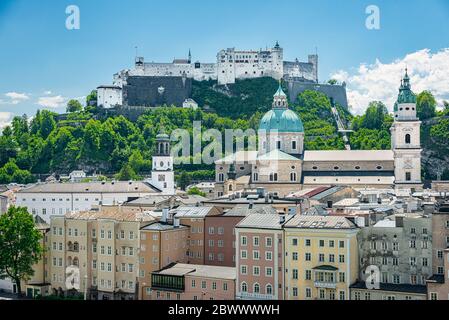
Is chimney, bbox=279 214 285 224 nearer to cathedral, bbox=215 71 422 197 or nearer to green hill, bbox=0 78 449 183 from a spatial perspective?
cathedral, bbox=215 71 422 197

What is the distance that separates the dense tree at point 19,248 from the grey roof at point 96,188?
632 inches

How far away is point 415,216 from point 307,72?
55.6 meters

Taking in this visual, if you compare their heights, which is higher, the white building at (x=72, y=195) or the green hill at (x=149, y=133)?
the green hill at (x=149, y=133)

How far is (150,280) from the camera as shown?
2512cm

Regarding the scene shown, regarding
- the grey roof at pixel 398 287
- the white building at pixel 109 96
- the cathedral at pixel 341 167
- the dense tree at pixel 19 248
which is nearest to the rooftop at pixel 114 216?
the dense tree at pixel 19 248

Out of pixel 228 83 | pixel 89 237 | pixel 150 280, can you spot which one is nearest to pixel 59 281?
pixel 89 237

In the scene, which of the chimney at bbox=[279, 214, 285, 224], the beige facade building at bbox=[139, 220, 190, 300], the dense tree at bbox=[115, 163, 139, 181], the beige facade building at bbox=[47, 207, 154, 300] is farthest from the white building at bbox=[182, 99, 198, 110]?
the chimney at bbox=[279, 214, 285, 224]

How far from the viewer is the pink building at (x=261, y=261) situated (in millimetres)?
23062

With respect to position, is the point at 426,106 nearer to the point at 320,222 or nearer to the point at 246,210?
the point at 246,210

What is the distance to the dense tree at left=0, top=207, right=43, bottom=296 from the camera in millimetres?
27000

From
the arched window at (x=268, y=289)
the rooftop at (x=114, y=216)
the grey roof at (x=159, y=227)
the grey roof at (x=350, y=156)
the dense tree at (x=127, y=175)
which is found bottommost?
the arched window at (x=268, y=289)

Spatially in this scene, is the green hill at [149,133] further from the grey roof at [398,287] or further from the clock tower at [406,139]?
the grey roof at [398,287]

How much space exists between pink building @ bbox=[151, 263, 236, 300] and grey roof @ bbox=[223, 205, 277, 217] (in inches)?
106
